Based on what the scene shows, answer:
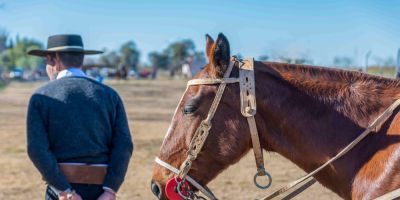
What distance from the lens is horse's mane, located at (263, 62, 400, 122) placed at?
346 cm

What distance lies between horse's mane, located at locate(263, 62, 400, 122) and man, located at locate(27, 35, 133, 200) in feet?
3.78

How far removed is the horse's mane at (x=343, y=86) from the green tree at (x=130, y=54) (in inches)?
4389

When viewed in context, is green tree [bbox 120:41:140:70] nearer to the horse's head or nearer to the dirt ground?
the dirt ground

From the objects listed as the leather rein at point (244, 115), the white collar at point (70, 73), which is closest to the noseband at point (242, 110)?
the leather rein at point (244, 115)

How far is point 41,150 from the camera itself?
137 inches

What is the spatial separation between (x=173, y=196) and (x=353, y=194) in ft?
3.78

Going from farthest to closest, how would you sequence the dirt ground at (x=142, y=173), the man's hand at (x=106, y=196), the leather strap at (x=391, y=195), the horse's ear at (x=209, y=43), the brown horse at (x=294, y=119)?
the dirt ground at (x=142, y=173) < the horse's ear at (x=209, y=43) < the man's hand at (x=106, y=196) < the brown horse at (x=294, y=119) < the leather strap at (x=391, y=195)

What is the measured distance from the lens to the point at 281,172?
11.2 metres

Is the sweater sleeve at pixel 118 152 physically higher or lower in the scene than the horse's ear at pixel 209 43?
lower

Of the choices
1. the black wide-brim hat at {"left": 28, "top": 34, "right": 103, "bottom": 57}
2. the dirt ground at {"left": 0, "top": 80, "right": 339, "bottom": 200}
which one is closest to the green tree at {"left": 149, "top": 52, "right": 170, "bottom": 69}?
the dirt ground at {"left": 0, "top": 80, "right": 339, "bottom": 200}

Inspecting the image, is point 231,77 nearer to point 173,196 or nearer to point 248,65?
point 248,65

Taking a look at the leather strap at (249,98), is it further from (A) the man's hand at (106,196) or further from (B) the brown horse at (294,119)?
(A) the man's hand at (106,196)

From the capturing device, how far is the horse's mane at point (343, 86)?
3.46 m

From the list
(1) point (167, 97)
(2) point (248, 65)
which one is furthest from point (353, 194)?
(1) point (167, 97)
